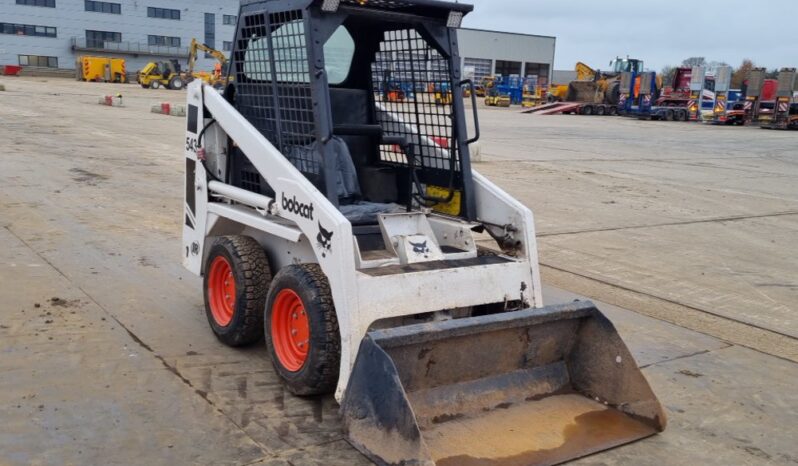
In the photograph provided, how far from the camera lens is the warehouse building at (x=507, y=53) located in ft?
244

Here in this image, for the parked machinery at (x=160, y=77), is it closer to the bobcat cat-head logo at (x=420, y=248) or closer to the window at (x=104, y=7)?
the window at (x=104, y=7)

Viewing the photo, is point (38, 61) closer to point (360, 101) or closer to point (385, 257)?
point (360, 101)

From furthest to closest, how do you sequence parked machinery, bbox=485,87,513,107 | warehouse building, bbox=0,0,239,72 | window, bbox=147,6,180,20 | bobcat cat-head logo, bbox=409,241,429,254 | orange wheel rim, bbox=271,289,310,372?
1. window, bbox=147,6,180,20
2. warehouse building, bbox=0,0,239,72
3. parked machinery, bbox=485,87,513,107
4. bobcat cat-head logo, bbox=409,241,429,254
5. orange wheel rim, bbox=271,289,310,372

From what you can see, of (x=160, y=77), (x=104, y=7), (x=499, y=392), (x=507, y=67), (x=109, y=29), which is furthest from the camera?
(x=507, y=67)

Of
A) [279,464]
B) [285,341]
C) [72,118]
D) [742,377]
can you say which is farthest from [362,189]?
[72,118]

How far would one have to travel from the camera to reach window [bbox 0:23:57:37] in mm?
69287

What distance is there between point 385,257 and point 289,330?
703 mm

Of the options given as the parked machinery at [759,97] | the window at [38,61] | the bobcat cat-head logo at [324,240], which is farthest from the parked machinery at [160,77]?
the bobcat cat-head logo at [324,240]

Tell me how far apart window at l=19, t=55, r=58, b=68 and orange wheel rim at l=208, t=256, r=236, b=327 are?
75.1m

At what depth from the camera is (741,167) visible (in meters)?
18.7

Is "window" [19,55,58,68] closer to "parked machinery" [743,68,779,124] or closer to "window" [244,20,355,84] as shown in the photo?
"parked machinery" [743,68,779,124]

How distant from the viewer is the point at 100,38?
244ft

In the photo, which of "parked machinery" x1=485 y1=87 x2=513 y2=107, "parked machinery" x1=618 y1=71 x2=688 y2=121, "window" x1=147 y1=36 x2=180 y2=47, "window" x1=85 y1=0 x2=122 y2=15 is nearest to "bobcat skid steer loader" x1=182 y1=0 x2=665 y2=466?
"parked machinery" x1=618 y1=71 x2=688 y2=121

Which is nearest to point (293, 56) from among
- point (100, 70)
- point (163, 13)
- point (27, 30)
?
point (100, 70)
